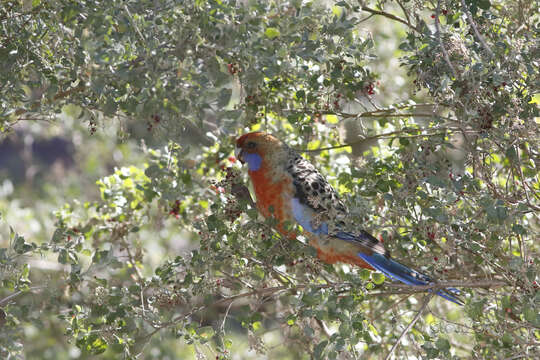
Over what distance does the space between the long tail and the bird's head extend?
0.75m

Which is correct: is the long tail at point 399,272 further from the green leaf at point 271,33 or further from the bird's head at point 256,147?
the green leaf at point 271,33

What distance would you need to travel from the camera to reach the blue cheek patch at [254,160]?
3182 mm

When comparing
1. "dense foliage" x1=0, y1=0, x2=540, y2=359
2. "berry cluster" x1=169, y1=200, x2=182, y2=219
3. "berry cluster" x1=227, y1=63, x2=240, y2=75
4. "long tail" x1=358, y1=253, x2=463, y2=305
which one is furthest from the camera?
"berry cluster" x1=169, y1=200, x2=182, y2=219

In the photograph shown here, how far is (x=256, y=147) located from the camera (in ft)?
10.4

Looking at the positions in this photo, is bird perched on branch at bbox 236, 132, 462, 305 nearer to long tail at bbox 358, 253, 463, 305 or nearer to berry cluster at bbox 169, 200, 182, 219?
long tail at bbox 358, 253, 463, 305

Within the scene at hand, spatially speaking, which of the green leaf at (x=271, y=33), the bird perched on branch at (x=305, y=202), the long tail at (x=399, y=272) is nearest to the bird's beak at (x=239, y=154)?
the bird perched on branch at (x=305, y=202)

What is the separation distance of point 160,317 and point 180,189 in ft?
2.37

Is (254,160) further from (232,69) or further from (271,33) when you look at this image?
(271,33)

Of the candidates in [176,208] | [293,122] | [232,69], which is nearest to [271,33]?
[232,69]

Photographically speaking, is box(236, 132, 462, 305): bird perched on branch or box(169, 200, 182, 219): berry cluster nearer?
box(236, 132, 462, 305): bird perched on branch

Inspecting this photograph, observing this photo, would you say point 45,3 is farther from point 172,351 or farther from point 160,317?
point 172,351

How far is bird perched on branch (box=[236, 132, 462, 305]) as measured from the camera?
2.78 m

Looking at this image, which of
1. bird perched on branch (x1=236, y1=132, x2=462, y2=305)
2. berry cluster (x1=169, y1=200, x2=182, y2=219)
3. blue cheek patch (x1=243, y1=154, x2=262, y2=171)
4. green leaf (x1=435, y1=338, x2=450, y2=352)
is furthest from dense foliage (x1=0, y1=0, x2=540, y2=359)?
blue cheek patch (x1=243, y1=154, x2=262, y2=171)

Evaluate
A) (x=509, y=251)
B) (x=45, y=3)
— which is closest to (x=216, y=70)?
(x=45, y=3)
